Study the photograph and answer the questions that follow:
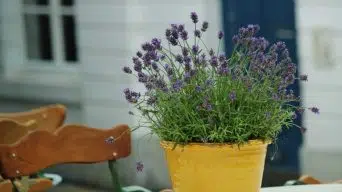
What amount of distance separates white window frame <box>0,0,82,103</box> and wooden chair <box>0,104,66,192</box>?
248cm

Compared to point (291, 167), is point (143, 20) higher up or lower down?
higher up

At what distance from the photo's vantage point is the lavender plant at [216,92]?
62.5 inches

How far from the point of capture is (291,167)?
4.52 m

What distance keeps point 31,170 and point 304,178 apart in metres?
0.86

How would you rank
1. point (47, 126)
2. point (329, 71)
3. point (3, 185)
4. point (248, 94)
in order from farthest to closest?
point (329, 71) → point (47, 126) → point (3, 185) → point (248, 94)

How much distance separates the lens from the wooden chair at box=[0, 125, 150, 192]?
7.50ft

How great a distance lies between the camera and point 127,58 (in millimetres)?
4891

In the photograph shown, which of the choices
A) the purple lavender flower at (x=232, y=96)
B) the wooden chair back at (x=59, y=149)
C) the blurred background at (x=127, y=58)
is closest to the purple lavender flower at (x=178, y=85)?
the purple lavender flower at (x=232, y=96)

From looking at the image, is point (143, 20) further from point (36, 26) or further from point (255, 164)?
point (255, 164)

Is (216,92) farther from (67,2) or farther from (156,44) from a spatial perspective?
(67,2)

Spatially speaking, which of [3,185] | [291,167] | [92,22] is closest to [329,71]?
[291,167]

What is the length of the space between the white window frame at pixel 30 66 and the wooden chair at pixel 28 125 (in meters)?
2.48

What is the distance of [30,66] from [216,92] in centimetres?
430

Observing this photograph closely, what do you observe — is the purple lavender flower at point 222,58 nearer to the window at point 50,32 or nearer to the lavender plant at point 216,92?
the lavender plant at point 216,92
